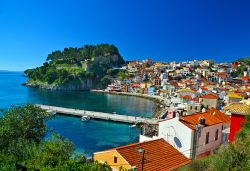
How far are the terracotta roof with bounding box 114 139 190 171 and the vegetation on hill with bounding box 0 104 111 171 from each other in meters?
2.15

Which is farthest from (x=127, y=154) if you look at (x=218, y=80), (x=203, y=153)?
(x=218, y=80)

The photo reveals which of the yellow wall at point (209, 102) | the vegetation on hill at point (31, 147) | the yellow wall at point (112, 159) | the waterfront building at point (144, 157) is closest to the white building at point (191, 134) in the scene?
the waterfront building at point (144, 157)

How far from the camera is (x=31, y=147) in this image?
13.9 m

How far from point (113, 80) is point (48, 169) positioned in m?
122

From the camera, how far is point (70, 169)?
903cm

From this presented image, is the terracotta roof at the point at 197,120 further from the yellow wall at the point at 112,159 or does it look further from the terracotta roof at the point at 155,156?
the yellow wall at the point at 112,159

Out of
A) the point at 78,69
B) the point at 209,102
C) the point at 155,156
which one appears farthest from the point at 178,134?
the point at 78,69

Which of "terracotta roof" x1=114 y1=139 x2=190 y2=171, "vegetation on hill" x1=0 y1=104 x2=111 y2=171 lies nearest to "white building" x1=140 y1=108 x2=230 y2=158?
"terracotta roof" x1=114 y1=139 x2=190 y2=171

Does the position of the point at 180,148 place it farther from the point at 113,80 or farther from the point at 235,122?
the point at 113,80

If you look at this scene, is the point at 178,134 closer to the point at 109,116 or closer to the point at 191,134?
the point at 191,134

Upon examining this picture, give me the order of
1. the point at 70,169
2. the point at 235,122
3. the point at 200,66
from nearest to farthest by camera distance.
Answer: the point at 70,169, the point at 235,122, the point at 200,66

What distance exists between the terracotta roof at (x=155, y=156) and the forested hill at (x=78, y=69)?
353ft

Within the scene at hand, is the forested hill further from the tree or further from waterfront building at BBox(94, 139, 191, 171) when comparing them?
waterfront building at BBox(94, 139, 191, 171)

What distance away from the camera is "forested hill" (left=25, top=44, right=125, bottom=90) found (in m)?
123
